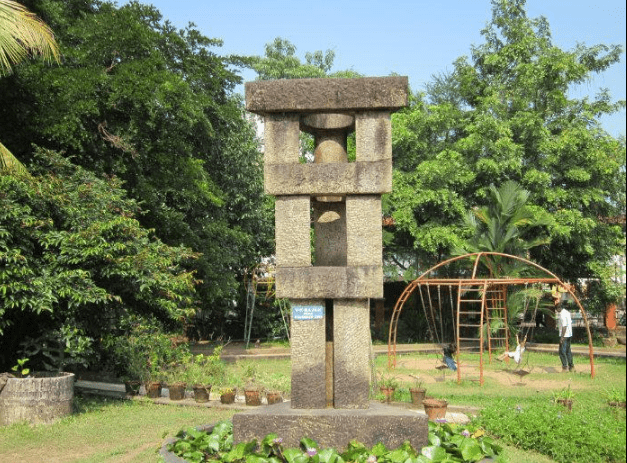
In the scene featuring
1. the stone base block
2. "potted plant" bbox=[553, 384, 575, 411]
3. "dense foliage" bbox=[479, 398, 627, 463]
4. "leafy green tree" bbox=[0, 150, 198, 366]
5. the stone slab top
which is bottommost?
"dense foliage" bbox=[479, 398, 627, 463]

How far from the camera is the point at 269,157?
719 cm

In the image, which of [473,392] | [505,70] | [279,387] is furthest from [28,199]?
[505,70]

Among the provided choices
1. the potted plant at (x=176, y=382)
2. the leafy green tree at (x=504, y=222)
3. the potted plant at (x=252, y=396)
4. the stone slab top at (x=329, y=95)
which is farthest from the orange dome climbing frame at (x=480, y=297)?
the stone slab top at (x=329, y=95)

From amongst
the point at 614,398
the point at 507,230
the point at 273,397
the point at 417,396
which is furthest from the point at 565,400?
the point at 507,230

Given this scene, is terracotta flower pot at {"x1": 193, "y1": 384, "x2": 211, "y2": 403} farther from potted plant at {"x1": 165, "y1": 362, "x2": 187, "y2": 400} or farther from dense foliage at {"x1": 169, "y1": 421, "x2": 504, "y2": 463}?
dense foliage at {"x1": 169, "y1": 421, "x2": 504, "y2": 463}

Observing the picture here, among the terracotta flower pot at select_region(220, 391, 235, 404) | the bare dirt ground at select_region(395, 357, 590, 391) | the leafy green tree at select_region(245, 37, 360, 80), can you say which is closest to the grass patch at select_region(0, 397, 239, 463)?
the terracotta flower pot at select_region(220, 391, 235, 404)

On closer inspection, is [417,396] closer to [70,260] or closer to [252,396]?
[252,396]

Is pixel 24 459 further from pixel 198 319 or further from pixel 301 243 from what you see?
pixel 198 319

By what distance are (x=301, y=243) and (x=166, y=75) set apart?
895 cm

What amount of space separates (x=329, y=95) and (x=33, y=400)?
605 cm

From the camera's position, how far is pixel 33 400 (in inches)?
378

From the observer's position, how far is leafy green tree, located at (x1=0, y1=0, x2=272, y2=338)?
529 inches

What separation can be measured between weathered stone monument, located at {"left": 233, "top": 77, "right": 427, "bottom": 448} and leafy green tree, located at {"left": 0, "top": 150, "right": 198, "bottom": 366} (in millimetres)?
4502

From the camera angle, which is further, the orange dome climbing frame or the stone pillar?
the orange dome climbing frame
